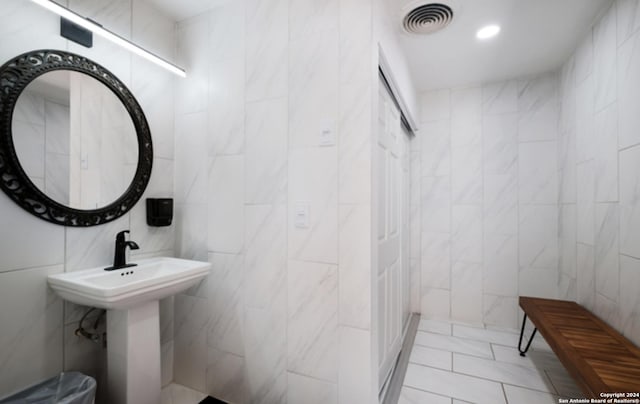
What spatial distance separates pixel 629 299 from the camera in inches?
60.7

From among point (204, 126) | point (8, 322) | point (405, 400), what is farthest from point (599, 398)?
point (8, 322)

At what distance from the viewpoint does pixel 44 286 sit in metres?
1.37

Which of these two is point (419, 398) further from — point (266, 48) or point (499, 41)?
point (499, 41)

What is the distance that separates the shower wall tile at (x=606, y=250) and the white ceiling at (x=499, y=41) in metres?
1.33

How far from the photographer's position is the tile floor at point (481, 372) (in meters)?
1.80

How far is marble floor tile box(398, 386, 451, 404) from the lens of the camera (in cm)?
176

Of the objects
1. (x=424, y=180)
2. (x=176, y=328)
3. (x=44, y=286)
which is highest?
(x=424, y=180)

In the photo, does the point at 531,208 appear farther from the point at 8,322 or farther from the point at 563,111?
the point at 8,322

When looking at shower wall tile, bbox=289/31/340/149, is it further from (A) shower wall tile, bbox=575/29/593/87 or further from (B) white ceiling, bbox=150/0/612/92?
(A) shower wall tile, bbox=575/29/593/87

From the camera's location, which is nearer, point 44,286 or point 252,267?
point 44,286

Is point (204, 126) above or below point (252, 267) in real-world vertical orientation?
above

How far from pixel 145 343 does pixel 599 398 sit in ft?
7.22

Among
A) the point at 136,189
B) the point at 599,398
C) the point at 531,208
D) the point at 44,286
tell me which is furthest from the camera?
the point at 531,208

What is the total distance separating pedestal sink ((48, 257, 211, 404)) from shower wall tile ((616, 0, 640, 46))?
9.47ft
